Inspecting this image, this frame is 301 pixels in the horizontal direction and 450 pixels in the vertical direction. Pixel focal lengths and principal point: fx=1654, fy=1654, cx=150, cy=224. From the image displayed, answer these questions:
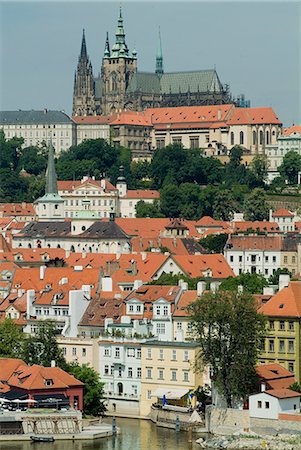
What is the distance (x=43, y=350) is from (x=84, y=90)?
128186 mm

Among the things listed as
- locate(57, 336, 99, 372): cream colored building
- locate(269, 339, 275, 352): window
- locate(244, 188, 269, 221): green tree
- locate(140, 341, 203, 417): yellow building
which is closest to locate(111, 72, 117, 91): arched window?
locate(244, 188, 269, 221): green tree

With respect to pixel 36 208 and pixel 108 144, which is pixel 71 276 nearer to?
pixel 36 208

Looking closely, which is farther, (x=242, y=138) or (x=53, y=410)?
(x=242, y=138)

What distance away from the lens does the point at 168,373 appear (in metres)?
49.7

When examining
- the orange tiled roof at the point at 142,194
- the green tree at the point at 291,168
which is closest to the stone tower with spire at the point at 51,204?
the orange tiled roof at the point at 142,194

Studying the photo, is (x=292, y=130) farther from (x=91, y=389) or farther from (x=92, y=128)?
(x=91, y=389)

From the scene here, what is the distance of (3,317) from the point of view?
57156 mm

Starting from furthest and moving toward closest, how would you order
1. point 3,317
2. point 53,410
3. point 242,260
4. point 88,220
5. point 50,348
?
1. point 88,220
2. point 242,260
3. point 3,317
4. point 50,348
5. point 53,410

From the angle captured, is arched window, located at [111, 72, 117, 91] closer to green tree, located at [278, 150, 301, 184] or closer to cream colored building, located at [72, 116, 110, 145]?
cream colored building, located at [72, 116, 110, 145]

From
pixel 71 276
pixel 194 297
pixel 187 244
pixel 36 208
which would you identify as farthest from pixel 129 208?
pixel 194 297

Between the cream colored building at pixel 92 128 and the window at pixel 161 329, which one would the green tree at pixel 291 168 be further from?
the window at pixel 161 329

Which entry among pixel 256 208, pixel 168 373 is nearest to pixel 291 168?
pixel 256 208

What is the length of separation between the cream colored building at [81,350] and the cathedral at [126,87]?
123068 millimetres

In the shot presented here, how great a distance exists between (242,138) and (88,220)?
185ft
